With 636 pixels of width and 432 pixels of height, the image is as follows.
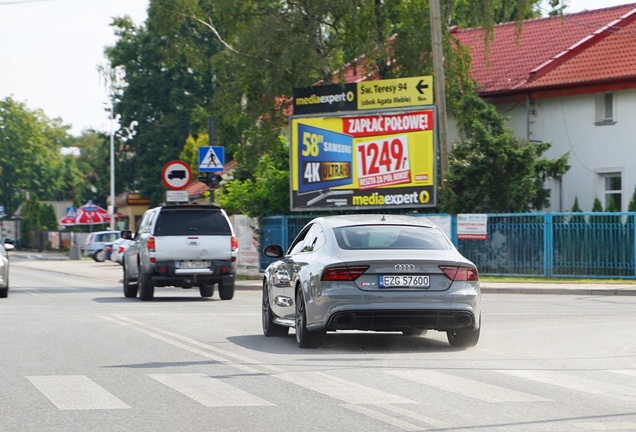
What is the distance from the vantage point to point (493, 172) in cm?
3584

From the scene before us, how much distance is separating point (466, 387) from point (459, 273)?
10.5ft

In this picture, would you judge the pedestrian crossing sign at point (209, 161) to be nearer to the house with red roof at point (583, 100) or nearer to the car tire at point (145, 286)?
the car tire at point (145, 286)

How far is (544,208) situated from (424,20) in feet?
22.0

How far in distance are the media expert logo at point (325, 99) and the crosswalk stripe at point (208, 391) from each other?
1082 inches

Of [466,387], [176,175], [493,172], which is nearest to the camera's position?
[466,387]

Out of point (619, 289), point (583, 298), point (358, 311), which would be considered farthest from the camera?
point (619, 289)

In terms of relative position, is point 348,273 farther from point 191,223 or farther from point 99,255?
point 99,255

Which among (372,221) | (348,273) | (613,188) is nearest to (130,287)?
(372,221)

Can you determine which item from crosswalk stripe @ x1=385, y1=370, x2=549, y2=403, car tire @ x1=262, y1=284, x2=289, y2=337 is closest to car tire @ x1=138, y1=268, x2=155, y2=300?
car tire @ x1=262, y1=284, x2=289, y2=337

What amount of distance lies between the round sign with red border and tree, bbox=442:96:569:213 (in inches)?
317

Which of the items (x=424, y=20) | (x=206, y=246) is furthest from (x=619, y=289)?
(x=424, y=20)

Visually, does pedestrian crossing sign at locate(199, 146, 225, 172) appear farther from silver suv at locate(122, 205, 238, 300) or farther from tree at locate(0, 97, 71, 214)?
tree at locate(0, 97, 71, 214)

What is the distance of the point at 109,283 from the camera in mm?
36500

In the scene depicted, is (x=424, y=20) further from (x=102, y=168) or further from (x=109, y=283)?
(x=102, y=168)
